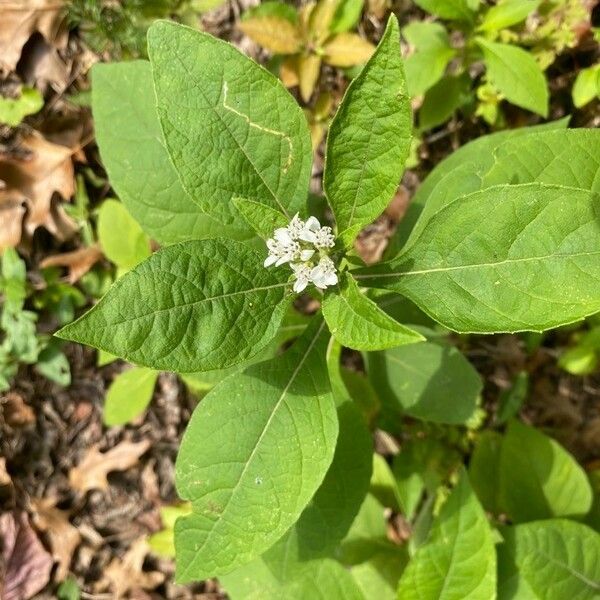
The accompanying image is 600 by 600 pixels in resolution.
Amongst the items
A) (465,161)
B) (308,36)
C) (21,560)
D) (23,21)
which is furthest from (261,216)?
(21,560)

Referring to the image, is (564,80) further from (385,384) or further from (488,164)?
(385,384)

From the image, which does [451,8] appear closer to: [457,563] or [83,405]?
[457,563]

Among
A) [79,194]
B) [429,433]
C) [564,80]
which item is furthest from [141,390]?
[564,80]

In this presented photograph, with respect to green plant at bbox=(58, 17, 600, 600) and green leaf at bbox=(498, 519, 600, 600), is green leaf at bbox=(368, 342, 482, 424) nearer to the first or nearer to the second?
green plant at bbox=(58, 17, 600, 600)

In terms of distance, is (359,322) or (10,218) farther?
(10,218)

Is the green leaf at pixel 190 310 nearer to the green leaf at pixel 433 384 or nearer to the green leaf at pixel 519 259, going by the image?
the green leaf at pixel 519 259

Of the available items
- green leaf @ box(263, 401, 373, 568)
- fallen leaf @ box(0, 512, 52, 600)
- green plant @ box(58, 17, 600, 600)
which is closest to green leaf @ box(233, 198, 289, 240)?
green plant @ box(58, 17, 600, 600)

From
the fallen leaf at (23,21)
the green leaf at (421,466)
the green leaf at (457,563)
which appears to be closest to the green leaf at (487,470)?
the green leaf at (421,466)
